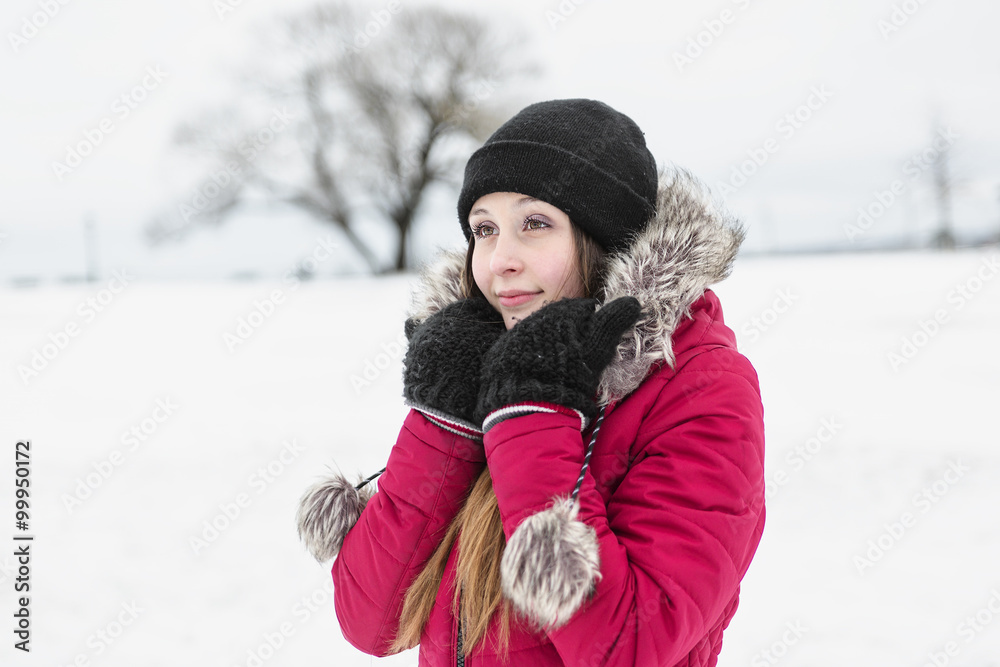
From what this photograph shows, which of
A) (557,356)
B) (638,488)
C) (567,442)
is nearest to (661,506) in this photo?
(638,488)

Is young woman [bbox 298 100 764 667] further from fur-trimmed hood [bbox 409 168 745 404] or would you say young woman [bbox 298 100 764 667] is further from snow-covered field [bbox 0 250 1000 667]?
snow-covered field [bbox 0 250 1000 667]

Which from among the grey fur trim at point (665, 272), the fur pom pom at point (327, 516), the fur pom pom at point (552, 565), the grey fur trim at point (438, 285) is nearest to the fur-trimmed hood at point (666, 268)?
the grey fur trim at point (665, 272)

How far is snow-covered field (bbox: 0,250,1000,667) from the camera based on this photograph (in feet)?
9.34

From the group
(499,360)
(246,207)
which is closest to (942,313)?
(499,360)

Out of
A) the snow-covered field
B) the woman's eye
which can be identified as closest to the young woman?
the woman's eye

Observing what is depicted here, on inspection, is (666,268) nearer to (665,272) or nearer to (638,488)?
(665,272)

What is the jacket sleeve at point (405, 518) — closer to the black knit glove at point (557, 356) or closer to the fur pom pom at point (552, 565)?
the black knit glove at point (557, 356)

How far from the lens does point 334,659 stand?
2.79 meters

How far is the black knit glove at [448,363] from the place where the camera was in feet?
4.05

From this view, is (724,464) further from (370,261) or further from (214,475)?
(370,261)

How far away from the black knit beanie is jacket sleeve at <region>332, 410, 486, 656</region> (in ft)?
1.66

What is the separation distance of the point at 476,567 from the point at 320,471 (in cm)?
344

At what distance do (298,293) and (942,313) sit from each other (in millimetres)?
8987

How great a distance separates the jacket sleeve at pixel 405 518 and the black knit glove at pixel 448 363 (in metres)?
0.05
